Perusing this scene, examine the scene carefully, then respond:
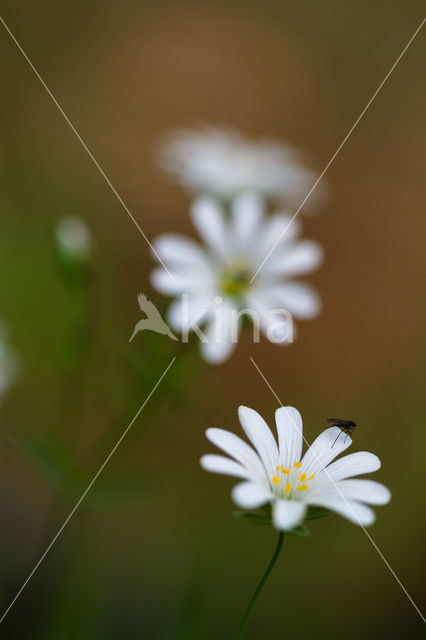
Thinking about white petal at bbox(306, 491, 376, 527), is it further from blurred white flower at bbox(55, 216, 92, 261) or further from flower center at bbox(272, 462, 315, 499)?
blurred white flower at bbox(55, 216, 92, 261)

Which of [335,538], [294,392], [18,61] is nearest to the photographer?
[335,538]

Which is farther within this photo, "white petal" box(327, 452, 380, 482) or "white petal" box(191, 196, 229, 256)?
"white petal" box(191, 196, 229, 256)

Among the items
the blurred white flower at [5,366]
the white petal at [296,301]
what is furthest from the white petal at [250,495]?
the blurred white flower at [5,366]

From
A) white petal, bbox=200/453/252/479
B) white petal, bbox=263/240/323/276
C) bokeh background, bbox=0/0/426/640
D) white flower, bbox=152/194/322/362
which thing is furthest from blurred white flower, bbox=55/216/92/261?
white petal, bbox=200/453/252/479

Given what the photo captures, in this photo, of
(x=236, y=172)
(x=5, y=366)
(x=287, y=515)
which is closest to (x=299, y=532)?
(x=287, y=515)

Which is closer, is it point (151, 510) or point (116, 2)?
point (151, 510)

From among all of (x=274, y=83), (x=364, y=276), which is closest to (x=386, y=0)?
(x=274, y=83)

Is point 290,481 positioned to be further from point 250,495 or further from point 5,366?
point 5,366

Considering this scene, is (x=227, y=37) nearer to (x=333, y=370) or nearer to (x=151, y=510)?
(x=333, y=370)
